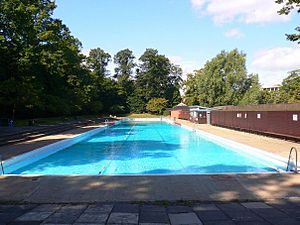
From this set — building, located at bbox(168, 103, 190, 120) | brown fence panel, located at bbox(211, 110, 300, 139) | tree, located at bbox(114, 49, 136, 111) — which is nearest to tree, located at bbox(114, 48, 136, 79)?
tree, located at bbox(114, 49, 136, 111)

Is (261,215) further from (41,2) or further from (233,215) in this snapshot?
(41,2)

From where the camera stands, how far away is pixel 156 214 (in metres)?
4.90

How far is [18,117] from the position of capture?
3169 cm

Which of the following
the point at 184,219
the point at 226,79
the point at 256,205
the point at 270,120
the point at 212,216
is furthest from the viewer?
the point at 226,79

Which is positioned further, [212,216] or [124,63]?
[124,63]

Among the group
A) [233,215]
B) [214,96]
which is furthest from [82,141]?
[214,96]

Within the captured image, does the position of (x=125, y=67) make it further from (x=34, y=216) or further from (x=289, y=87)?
(x=34, y=216)

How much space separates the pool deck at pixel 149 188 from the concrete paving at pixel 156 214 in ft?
1.13

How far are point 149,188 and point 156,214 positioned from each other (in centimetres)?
167

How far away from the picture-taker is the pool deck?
5.88 metres

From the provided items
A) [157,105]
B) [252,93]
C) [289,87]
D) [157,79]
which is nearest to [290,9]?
[252,93]

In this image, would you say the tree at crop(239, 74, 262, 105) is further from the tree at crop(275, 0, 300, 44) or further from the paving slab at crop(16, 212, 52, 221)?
the paving slab at crop(16, 212, 52, 221)

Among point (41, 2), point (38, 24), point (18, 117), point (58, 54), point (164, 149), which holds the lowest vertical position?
point (164, 149)

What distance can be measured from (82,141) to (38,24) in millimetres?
15238
